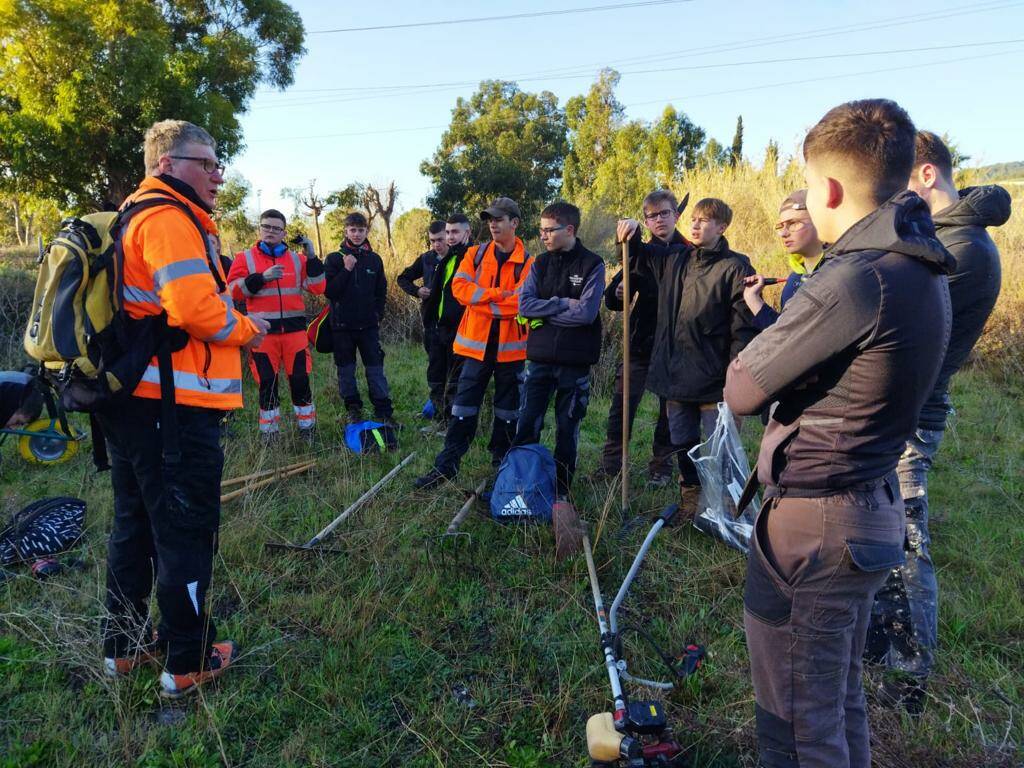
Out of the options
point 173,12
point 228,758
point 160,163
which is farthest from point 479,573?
point 173,12

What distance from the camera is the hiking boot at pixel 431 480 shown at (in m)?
4.82

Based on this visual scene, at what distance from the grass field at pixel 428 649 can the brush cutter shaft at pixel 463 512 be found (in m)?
0.10

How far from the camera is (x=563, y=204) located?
4613 mm

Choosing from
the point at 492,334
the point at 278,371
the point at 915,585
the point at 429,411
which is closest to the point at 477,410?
the point at 492,334

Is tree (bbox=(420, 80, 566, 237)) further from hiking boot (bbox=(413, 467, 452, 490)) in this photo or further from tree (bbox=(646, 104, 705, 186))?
hiking boot (bbox=(413, 467, 452, 490))

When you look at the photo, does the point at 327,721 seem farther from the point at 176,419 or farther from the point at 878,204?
the point at 878,204

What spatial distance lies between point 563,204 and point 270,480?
9.97 ft

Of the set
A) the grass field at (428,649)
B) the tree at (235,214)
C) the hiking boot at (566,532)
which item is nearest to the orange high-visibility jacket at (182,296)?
the grass field at (428,649)

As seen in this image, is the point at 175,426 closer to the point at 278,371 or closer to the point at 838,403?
the point at 838,403

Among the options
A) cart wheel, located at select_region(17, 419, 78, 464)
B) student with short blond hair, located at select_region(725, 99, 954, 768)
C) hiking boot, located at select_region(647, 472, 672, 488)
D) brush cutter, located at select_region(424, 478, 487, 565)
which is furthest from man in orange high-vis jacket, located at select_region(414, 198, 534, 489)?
student with short blond hair, located at select_region(725, 99, 954, 768)

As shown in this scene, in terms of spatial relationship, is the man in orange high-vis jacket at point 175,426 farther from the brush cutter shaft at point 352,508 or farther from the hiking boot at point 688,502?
the hiking boot at point 688,502

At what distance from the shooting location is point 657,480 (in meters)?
5.03

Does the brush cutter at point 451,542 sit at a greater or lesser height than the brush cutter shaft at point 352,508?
lesser

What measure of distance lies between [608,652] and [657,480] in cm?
257
